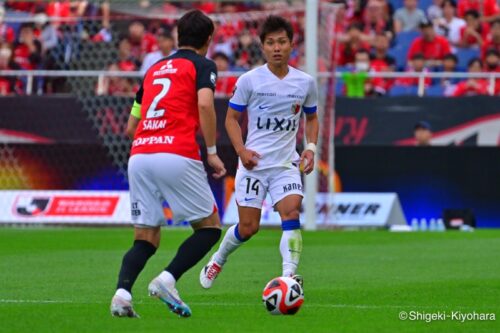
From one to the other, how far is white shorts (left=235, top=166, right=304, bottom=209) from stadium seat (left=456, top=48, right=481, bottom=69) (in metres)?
13.8

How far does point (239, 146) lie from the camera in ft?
33.3

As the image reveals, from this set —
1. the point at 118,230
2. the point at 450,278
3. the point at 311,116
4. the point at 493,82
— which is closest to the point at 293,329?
the point at 311,116

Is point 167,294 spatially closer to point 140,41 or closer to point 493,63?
point 493,63

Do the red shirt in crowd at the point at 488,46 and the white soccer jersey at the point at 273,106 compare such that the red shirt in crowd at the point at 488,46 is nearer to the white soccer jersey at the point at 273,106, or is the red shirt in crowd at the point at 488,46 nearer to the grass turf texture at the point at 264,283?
the grass turf texture at the point at 264,283

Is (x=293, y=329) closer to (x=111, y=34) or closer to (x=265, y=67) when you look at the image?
(x=265, y=67)

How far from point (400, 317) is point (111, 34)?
15.9m

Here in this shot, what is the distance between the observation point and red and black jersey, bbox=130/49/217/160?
865 cm

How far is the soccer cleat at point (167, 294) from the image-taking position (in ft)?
27.9

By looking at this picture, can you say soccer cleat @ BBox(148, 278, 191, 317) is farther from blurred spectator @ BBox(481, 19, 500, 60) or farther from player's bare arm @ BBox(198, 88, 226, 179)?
blurred spectator @ BBox(481, 19, 500, 60)

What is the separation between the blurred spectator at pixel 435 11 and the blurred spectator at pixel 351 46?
1673 millimetres

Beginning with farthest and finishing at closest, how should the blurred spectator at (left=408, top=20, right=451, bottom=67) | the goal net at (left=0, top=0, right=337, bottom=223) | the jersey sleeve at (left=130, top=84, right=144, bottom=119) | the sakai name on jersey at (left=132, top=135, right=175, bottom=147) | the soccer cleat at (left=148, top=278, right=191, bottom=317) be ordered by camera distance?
the blurred spectator at (left=408, top=20, right=451, bottom=67) → the goal net at (left=0, top=0, right=337, bottom=223) → the jersey sleeve at (left=130, top=84, right=144, bottom=119) → the sakai name on jersey at (left=132, top=135, right=175, bottom=147) → the soccer cleat at (left=148, top=278, right=191, bottom=317)

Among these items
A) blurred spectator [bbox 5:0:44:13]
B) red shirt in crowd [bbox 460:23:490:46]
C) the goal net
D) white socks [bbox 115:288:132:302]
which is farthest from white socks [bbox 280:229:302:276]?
blurred spectator [bbox 5:0:44:13]

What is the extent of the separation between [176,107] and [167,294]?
1.28 meters

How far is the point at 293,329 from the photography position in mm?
8078
